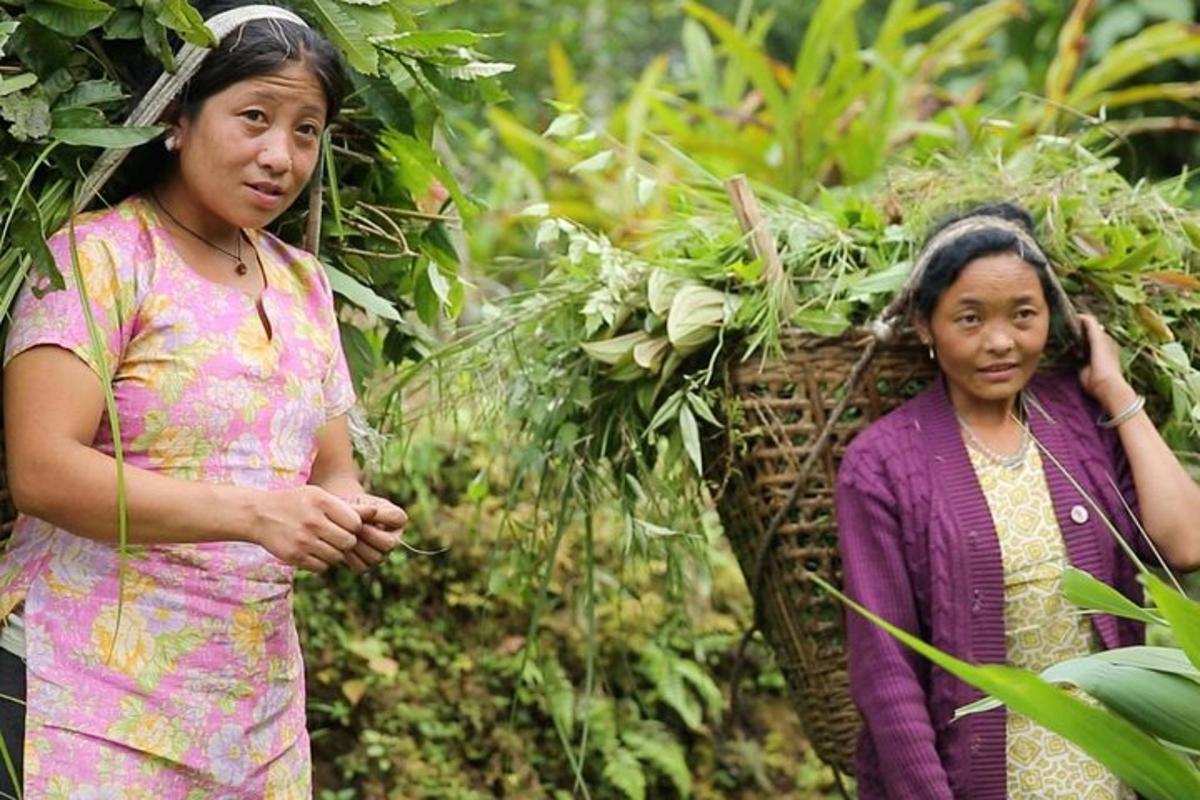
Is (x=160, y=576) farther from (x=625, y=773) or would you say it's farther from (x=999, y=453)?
(x=625, y=773)

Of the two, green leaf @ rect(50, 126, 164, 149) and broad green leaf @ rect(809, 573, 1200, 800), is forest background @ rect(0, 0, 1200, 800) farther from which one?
broad green leaf @ rect(809, 573, 1200, 800)

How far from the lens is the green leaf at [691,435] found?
113 inches

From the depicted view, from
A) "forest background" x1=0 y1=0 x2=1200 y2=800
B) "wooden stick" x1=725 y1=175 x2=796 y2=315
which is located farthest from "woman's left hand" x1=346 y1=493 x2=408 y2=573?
"wooden stick" x1=725 y1=175 x2=796 y2=315

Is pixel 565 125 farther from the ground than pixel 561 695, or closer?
farther from the ground

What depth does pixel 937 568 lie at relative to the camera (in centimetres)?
275

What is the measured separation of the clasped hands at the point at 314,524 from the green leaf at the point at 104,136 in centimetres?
44

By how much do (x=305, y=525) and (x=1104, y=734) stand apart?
0.86 m

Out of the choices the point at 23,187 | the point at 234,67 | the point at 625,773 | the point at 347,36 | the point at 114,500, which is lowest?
the point at 625,773

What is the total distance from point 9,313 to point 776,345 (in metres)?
1.20

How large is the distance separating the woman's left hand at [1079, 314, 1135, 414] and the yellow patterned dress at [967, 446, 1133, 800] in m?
0.20

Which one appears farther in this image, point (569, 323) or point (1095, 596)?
point (569, 323)

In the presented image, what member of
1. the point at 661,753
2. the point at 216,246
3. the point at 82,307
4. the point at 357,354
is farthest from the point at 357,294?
the point at 661,753

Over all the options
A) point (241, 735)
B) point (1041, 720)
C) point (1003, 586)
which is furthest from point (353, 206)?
point (1041, 720)

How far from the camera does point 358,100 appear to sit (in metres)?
2.58
